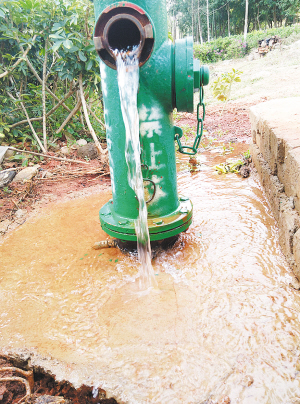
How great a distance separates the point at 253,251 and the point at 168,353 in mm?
1008

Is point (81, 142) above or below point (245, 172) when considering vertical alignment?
above

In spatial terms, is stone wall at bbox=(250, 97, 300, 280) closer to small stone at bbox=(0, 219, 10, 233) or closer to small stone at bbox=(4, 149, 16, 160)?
small stone at bbox=(0, 219, 10, 233)

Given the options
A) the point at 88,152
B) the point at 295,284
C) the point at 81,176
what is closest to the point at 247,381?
the point at 295,284

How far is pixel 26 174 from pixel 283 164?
299cm

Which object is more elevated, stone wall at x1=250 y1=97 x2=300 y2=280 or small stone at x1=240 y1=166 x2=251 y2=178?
stone wall at x1=250 y1=97 x2=300 y2=280

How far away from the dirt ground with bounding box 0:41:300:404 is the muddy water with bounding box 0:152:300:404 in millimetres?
77

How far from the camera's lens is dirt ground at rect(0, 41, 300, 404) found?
1228mm

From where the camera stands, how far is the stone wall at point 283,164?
1784 mm

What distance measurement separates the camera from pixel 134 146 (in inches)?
72.0

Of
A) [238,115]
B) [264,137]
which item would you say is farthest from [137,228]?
[238,115]

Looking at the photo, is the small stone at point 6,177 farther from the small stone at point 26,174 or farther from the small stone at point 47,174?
the small stone at point 47,174

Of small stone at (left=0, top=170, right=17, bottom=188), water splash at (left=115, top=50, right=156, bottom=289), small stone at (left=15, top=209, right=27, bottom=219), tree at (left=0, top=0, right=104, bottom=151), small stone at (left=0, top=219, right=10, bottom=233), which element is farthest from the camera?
tree at (left=0, top=0, right=104, bottom=151)

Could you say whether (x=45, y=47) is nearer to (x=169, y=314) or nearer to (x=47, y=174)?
(x=47, y=174)

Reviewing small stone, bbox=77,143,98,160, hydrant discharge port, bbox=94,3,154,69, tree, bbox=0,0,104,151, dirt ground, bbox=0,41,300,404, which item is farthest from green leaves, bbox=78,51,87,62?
hydrant discharge port, bbox=94,3,154,69
